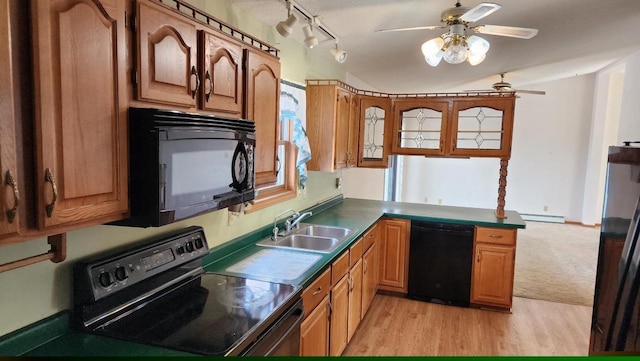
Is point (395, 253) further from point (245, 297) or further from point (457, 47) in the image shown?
point (245, 297)

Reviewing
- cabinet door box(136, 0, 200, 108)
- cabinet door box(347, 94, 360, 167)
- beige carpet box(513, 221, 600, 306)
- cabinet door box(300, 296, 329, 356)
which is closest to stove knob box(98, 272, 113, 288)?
cabinet door box(136, 0, 200, 108)

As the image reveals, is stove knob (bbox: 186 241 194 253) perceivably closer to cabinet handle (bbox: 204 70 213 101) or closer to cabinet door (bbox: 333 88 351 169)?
cabinet handle (bbox: 204 70 213 101)

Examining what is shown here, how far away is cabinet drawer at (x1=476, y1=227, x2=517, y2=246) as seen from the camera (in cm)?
362

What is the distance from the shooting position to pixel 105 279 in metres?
1.45

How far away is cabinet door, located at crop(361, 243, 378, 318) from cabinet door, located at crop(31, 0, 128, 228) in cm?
237

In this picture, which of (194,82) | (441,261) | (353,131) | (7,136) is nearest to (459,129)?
(353,131)

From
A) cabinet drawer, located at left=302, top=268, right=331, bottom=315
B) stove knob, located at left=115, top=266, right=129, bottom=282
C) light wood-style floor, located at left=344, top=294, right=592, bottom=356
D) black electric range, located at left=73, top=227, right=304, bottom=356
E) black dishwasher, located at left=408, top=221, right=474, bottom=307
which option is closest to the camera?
black electric range, located at left=73, top=227, right=304, bottom=356

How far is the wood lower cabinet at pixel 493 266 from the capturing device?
3.64 meters

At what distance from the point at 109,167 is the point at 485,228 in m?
3.33

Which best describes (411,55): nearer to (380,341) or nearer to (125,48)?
(380,341)

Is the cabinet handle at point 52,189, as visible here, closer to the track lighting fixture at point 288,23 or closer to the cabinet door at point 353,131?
the track lighting fixture at point 288,23

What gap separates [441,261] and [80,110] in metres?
3.46

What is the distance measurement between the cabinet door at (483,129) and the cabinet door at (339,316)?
193cm

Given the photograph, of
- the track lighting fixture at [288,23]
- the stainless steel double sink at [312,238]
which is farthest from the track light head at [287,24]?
the stainless steel double sink at [312,238]
